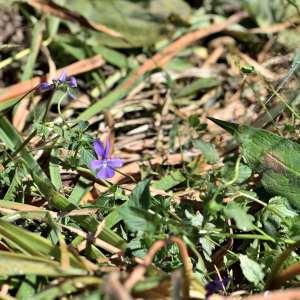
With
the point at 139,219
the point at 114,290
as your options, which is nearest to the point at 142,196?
the point at 139,219

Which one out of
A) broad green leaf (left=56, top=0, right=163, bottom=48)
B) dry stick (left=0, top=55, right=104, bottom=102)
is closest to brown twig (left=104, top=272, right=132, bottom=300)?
dry stick (left=0, top=55, right=104, bottom=102)

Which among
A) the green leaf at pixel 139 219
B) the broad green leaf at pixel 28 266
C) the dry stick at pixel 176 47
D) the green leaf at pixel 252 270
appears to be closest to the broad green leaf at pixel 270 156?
the green leaf at pixel 252 270

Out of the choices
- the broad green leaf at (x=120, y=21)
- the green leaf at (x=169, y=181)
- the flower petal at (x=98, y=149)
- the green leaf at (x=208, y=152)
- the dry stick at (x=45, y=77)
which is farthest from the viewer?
the broad green leaf at (x=120, y=21)

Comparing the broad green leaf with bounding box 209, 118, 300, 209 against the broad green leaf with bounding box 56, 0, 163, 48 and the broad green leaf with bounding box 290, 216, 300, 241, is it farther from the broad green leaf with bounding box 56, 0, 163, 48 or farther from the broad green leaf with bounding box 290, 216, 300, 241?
the broad green leaf with bounding box 56, 0, 163, 48

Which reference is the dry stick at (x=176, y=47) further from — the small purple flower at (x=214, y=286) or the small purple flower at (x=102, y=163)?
the small purple flower at (x=214, y=286)

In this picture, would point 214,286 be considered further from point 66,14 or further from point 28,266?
point 66,14
